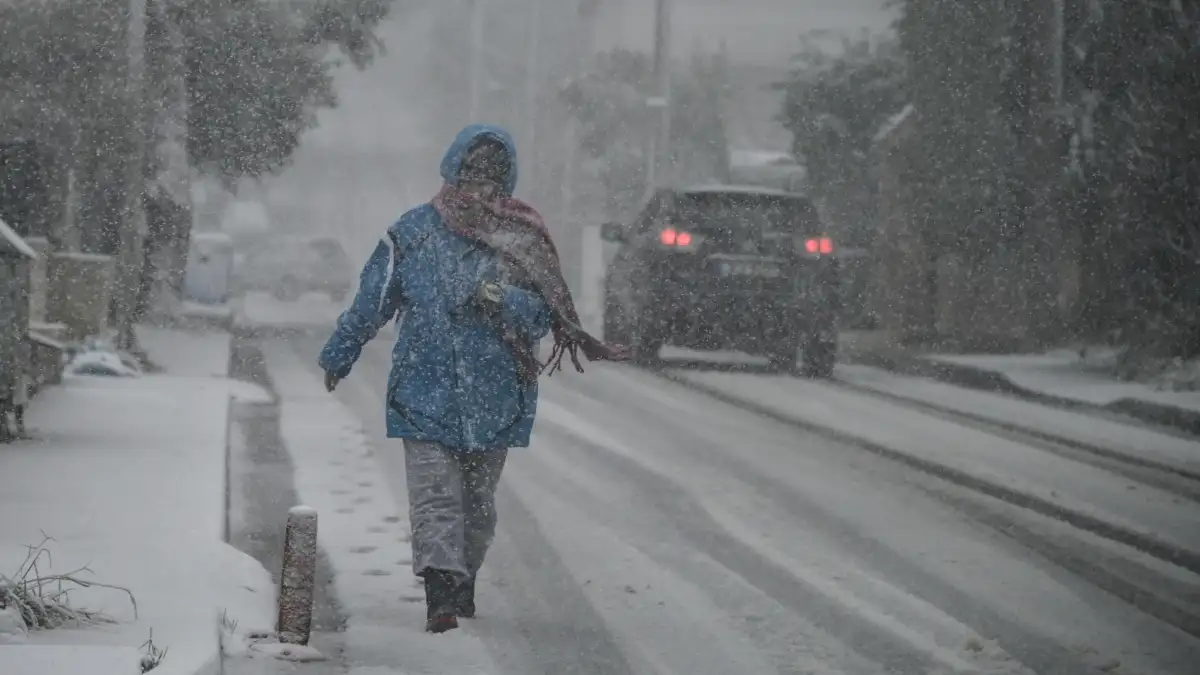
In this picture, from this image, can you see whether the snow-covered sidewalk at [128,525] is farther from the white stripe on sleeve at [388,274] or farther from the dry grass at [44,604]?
the white stripe on sleeve at [388,274]

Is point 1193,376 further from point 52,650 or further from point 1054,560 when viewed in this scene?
point 52,650

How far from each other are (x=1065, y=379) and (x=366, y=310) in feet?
41.2

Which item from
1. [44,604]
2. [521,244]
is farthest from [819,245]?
[44,604]

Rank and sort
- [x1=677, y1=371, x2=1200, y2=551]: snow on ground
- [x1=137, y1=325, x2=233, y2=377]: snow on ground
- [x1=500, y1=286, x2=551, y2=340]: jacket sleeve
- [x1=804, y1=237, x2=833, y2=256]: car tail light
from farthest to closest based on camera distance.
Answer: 1. [x1=804, y1=237, x2=833, y2=256]: car tail light
2. [x1=137, y1=325, x2=233, y2=377]: snow on ground
3. [x1=677, y1=371, x2=1200, y2=551]: snow on ground
4. [x1=500, y1=286, x2=551, y2=340]: jacket sleeve

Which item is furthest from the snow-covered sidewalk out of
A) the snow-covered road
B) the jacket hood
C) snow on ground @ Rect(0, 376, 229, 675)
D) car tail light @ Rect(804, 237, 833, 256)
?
car tail light @ Rect(804, 237, 833, 256)

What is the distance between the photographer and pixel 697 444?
1247 centimetres

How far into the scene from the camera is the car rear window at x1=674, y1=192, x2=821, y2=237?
1848 cm

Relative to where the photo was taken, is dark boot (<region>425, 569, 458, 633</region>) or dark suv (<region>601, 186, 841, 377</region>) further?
dark suv (<region>601, 186, 841, 377</region>)

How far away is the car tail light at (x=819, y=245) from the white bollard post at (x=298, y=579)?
1287 cm

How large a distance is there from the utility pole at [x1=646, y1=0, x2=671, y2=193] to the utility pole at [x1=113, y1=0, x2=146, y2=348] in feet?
51.7

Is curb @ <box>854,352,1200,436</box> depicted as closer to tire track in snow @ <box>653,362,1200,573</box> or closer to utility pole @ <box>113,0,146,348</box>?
tire track in snow @ <box>653,362,1200,573</box>

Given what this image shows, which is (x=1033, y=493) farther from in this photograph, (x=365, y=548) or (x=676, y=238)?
(x=676, y=238)

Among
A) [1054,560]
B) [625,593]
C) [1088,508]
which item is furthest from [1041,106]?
[625,593]

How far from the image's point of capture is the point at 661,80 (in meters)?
33.1
